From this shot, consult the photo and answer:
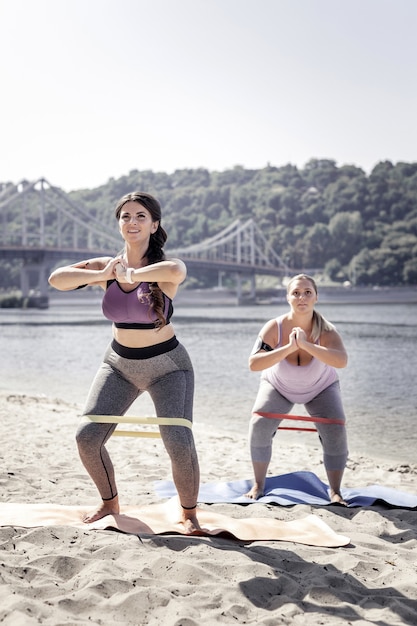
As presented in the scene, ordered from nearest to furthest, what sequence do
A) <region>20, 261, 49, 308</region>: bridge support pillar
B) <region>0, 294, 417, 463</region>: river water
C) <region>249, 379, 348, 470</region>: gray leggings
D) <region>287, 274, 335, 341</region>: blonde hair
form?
<region>287, 274, 335, 341</region>: blonde hair < <region>249, 379, 348, 470</region>: gray leggings < <region>0, 294, 417, 463</region>: river water < <region>20, 261, 49, 308</region>: bridge support pillar

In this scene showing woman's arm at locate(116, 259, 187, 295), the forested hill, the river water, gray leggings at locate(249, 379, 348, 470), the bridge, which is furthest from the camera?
the forested hill

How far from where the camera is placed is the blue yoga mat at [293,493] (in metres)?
4.07

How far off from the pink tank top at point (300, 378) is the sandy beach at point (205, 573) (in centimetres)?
62

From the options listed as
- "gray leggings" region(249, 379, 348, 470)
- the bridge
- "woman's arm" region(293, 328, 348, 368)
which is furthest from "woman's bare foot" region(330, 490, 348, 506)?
the bridge

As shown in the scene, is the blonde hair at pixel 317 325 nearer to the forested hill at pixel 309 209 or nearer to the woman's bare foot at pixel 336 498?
the woman's bare foot at pixel 336 498

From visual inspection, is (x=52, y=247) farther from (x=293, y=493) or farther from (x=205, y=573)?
(x=205, y=573)

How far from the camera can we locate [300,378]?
4.08 m

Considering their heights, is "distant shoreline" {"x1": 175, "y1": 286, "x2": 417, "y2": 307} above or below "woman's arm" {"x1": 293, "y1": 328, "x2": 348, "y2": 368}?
below

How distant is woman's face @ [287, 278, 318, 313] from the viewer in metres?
3.99

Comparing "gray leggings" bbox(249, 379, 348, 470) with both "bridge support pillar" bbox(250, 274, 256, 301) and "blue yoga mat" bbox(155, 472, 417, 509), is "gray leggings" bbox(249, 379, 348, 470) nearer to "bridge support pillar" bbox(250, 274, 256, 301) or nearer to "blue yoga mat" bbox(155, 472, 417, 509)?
"blue yoga mat" bbox(155, 472, 417, 509)

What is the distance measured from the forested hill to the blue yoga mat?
77112mm

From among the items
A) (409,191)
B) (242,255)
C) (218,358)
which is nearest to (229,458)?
(218,358)

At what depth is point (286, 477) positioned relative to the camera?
Answer: 4574mm

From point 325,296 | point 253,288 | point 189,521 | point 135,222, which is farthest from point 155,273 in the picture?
point 325,296
